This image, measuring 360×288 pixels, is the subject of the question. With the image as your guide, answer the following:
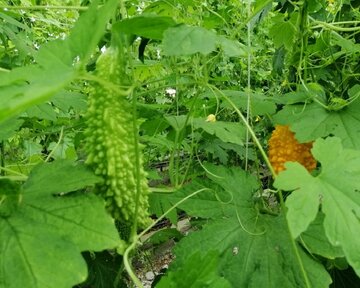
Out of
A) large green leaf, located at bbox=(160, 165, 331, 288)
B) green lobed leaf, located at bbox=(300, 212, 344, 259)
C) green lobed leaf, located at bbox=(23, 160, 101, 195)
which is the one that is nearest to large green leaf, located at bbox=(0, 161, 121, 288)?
green lobed leaf, located at bbox=(23, 160, 101, 195)

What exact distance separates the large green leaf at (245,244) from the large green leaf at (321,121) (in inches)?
7.7

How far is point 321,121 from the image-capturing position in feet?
4.22

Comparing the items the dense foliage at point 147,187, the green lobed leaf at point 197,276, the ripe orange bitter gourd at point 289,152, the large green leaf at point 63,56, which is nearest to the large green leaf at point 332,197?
the dense foliage at point 147,187

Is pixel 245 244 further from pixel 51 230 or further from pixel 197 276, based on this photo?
pixel 51 230

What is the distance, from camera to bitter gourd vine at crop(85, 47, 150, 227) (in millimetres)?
854

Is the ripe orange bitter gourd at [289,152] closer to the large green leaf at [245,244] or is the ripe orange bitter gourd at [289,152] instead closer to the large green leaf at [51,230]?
the large green leaf at [245,244]

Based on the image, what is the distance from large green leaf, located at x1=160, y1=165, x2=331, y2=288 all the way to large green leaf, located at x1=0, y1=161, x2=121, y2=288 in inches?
10.0

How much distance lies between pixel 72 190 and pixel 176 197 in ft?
1.28

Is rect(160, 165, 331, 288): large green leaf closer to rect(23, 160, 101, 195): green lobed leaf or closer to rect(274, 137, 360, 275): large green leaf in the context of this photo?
rect(274, 137, 360, 275): large green leaf

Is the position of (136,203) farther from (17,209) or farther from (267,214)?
(267,214)

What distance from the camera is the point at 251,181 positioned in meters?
1.22

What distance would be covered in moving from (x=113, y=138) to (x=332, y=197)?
0.40 meters

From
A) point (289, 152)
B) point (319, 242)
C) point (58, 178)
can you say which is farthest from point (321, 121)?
point (58, 178)

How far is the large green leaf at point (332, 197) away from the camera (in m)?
0.84
